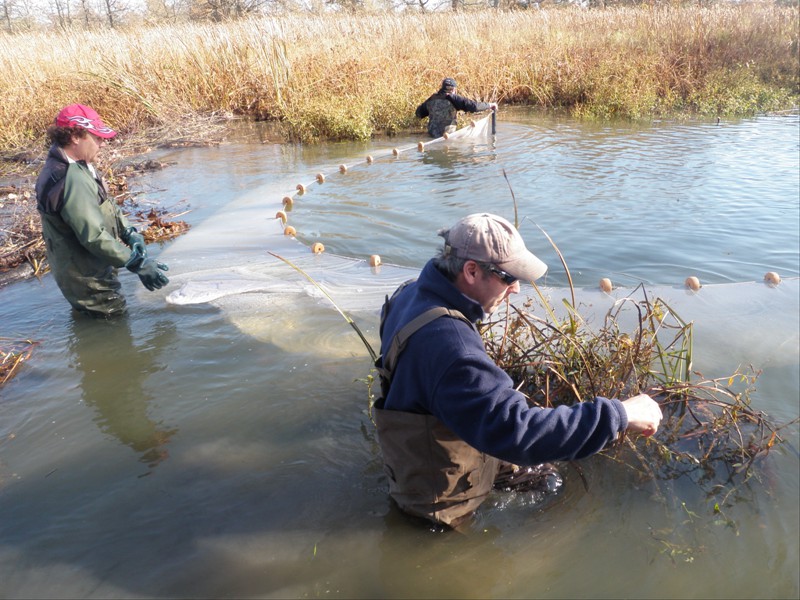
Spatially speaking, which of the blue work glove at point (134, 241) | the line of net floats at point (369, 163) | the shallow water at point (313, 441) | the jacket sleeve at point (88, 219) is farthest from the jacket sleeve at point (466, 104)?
the jacket sleeve at point (88, 219)

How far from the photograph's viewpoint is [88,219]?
12.5 ft

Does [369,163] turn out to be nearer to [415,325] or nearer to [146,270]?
[146,270]

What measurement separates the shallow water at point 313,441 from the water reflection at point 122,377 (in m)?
0.02

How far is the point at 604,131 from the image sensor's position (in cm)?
1126

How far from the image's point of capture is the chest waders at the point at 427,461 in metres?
2.07

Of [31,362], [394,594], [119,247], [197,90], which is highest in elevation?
[197,90]

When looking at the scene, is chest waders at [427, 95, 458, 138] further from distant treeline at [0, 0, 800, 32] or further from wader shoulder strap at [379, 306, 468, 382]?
distant treeline at [0, 0, 800, 32]

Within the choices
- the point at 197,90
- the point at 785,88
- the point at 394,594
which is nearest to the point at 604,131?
the point at 785,88

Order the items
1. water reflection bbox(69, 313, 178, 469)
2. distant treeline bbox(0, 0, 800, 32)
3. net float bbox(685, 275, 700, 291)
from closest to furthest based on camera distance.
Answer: water reflection bbox(69, 313, 178, 469), net float bbox(685, 275, 700, 291), distant treeline bbox(0, 0, 800, 32)

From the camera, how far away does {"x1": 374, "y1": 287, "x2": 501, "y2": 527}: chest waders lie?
2.07 metres

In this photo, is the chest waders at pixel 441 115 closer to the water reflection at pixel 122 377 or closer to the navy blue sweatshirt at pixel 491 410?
the water reflection at pixel 122 377

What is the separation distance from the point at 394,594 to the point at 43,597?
53.3 inches

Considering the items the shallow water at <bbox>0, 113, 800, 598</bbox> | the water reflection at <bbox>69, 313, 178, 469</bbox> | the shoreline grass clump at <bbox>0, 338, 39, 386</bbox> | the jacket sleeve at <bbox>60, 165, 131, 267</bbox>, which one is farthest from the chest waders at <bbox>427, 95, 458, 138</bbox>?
the shoreline grass clump at <bbox>0, 338, 39, 386</bbox>

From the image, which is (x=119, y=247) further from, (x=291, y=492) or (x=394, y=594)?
(x=394, y=594)
